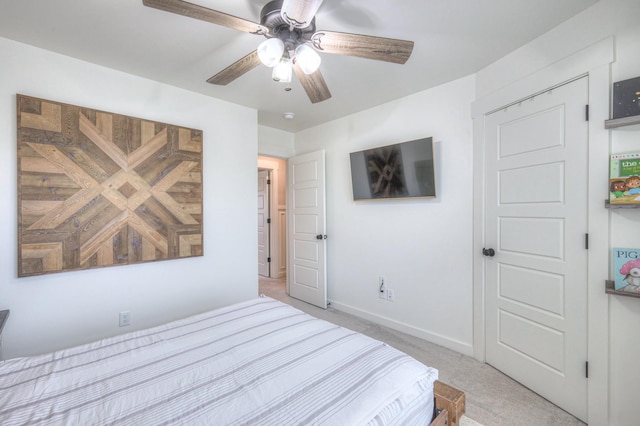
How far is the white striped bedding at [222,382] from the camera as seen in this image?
916 mm

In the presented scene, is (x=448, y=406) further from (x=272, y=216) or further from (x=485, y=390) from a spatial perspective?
(x=272, y=216)

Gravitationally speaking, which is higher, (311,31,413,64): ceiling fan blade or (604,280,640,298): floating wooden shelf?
(311,31,413,64): ceiling fan blade

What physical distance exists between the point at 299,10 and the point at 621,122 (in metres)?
1.70

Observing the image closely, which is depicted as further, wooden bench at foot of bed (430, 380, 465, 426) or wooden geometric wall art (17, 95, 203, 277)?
wooden geometric wall art (17, 95, 203, 277)

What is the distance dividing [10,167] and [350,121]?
2977mm

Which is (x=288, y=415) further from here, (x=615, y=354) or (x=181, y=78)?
(x=181, y=78)

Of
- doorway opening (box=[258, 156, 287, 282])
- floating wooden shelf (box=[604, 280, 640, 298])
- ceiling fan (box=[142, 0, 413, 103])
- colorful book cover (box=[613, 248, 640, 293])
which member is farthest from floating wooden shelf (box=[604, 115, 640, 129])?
doorway opening (box=[258, 156, 287, 282])

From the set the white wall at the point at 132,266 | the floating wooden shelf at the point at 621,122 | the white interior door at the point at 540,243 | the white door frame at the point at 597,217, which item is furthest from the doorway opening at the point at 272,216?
the floating wooden shelf at the point at 621,122

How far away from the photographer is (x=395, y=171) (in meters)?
2.87

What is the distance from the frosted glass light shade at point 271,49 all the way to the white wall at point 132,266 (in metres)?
1.64

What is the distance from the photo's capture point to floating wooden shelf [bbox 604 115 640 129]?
4.58 ft

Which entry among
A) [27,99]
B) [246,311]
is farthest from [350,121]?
[27,99]

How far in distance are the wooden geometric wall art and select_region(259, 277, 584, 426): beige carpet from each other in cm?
224

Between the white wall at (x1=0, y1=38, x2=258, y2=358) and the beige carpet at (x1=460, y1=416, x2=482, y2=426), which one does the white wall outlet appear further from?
the beige carpet at (x1=460, y1=416, x2=482, y2=426)
